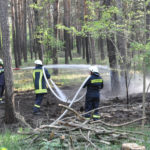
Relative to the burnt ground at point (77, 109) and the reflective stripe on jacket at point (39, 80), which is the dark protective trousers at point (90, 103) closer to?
the burnt ground at point (77, 109)

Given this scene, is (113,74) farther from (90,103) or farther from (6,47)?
(6,47)

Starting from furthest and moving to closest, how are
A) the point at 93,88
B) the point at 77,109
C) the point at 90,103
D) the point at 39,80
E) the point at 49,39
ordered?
1. the point at 49,39
2. the point at 77,109
3. the point at 39,80
4. the point at 90,103
5. the point at 93,88

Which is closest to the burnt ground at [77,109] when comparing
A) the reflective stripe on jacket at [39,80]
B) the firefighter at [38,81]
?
the firefighter at [38,81]

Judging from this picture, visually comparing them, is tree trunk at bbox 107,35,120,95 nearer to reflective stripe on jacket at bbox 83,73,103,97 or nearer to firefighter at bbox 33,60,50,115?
firefighter at bbox 33,60,50,115

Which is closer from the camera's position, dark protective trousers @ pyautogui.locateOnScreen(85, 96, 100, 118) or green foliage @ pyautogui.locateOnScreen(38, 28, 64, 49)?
dark protective trousers @ pyautogui.locateOnScreen(85, 96, 100, 118)

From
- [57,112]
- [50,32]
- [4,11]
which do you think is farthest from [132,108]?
[50,32]

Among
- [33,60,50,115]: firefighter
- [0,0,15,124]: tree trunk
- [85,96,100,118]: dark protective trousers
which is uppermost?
[0,0,15,124]: tree trunk

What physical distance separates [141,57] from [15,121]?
425 centimetres

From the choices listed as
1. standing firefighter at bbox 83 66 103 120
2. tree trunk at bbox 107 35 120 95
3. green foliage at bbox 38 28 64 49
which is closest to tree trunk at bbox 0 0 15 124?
standing firefighter at bbox 83 66 103 120

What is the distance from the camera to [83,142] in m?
4.29

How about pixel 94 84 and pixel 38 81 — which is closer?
pixel 94 84

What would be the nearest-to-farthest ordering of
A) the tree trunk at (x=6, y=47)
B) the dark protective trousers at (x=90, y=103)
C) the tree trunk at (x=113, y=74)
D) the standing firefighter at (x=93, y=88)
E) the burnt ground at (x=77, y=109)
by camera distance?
the tree trunk at (x=6, y=47), the standing firefighter at (x=93, y=88), the dark protective trousers at (x=90, y=103), the burnt ground at (x=77, y=109), the tree trunk at (x=113, y=74)

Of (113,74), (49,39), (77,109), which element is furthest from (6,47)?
(49,39)

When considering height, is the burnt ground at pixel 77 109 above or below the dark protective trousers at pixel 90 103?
below
